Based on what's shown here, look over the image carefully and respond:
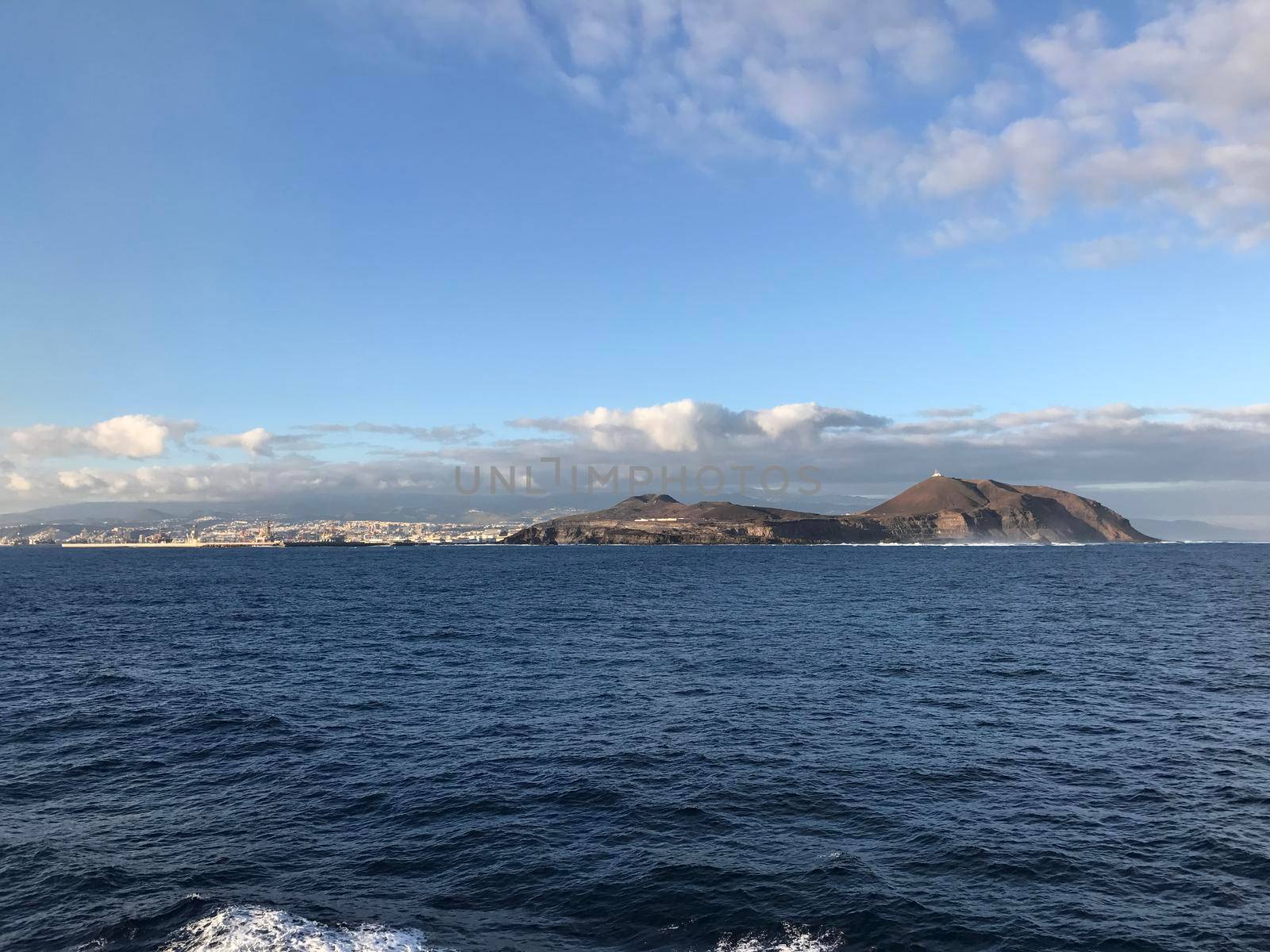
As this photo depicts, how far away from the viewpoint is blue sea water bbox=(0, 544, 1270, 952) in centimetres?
2441

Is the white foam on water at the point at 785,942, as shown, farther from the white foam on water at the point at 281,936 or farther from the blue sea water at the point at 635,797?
the white foam on water at the point at 281,936

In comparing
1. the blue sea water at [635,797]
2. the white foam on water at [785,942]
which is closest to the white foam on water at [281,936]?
the blue sea water at [635,797]

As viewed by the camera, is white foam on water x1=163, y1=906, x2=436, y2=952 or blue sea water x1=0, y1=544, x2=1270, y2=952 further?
blue sea water x1=0, y1=544, x2=1270, y2=952

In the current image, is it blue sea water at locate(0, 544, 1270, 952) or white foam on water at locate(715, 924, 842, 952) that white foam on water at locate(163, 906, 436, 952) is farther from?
white foam on water at locate(715, 924, 842, 952)

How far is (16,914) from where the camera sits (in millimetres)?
24672

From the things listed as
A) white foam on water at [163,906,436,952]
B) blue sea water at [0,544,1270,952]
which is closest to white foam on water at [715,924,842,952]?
blue sea water at [0,544,1270,952]

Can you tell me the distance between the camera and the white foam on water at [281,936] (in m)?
22.6

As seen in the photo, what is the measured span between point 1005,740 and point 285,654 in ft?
210

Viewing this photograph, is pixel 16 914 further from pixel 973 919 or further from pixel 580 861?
pixel 973 919

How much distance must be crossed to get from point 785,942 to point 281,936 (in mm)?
15611

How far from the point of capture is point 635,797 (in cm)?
3488

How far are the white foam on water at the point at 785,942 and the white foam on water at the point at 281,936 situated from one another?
9076 millimetres

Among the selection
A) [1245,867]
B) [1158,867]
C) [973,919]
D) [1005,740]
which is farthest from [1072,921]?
[1005,740]

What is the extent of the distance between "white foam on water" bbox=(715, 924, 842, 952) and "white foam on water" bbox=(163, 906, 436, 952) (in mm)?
9076
